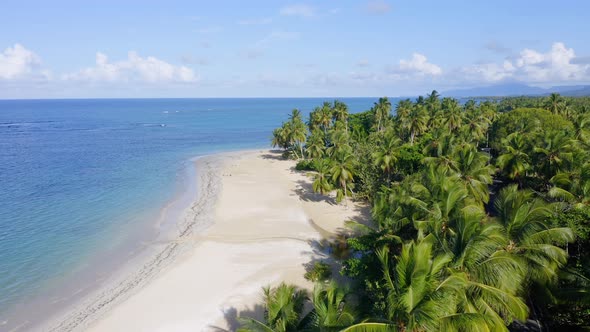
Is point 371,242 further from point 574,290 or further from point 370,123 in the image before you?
point 370,123

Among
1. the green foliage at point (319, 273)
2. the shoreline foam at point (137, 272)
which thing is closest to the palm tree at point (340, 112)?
the shoreline foam at point (137, 272)

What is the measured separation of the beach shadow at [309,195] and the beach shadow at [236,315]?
20.7m

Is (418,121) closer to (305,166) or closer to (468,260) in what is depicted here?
(305,166)

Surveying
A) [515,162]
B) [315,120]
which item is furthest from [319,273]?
[315,120]

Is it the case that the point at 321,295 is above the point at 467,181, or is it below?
below

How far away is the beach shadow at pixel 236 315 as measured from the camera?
1970 cm

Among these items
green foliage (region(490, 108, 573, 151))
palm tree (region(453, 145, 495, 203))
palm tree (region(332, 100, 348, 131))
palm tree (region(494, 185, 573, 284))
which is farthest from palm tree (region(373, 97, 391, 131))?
palm tree (region(494, 185, 573, 284))

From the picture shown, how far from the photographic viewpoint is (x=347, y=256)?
1078 inches

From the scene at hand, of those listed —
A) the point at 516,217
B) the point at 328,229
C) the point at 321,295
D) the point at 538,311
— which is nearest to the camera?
the point at 321,295

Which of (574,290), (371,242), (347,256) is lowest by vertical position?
(347,256)

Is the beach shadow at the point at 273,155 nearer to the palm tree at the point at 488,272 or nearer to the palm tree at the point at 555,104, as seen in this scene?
the palm tree at the point at 555,104

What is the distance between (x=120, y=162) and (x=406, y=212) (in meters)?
60.8

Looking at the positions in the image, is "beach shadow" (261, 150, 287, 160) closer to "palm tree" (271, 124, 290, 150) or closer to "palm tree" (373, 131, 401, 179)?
"palm tree" (271, 124, 290, 150)

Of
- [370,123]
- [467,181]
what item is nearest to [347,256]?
[467,181]
